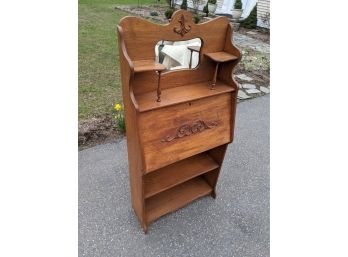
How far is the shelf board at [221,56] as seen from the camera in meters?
1.48

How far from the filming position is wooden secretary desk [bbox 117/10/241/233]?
1314 millimetres

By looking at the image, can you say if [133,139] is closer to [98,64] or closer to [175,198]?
[175,198]

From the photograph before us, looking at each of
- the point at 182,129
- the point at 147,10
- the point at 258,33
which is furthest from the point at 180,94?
the point at 147,10

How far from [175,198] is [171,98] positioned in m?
0.92

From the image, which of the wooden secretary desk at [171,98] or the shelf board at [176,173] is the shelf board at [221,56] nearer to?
the wooden secretary desk at [171,98]

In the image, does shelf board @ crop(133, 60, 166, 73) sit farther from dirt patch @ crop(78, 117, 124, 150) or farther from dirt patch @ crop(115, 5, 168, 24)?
dirt patch @ crop(115, 5, 168, 24)

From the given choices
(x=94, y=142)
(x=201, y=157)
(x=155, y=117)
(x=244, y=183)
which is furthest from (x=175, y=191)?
(x=94, y=142)

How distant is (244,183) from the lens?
7.92ft

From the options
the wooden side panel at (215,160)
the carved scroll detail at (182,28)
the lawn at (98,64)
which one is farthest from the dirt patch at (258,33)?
the carved scroll detail at (182,28)

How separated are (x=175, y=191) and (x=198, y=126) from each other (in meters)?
0.74

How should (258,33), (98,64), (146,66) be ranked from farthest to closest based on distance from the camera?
1. (258,33)
2. (98,64)
3. (146,66)

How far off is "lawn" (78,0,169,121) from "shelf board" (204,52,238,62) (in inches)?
77.0

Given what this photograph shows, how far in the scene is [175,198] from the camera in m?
2.06

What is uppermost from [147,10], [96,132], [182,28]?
[147,10]
